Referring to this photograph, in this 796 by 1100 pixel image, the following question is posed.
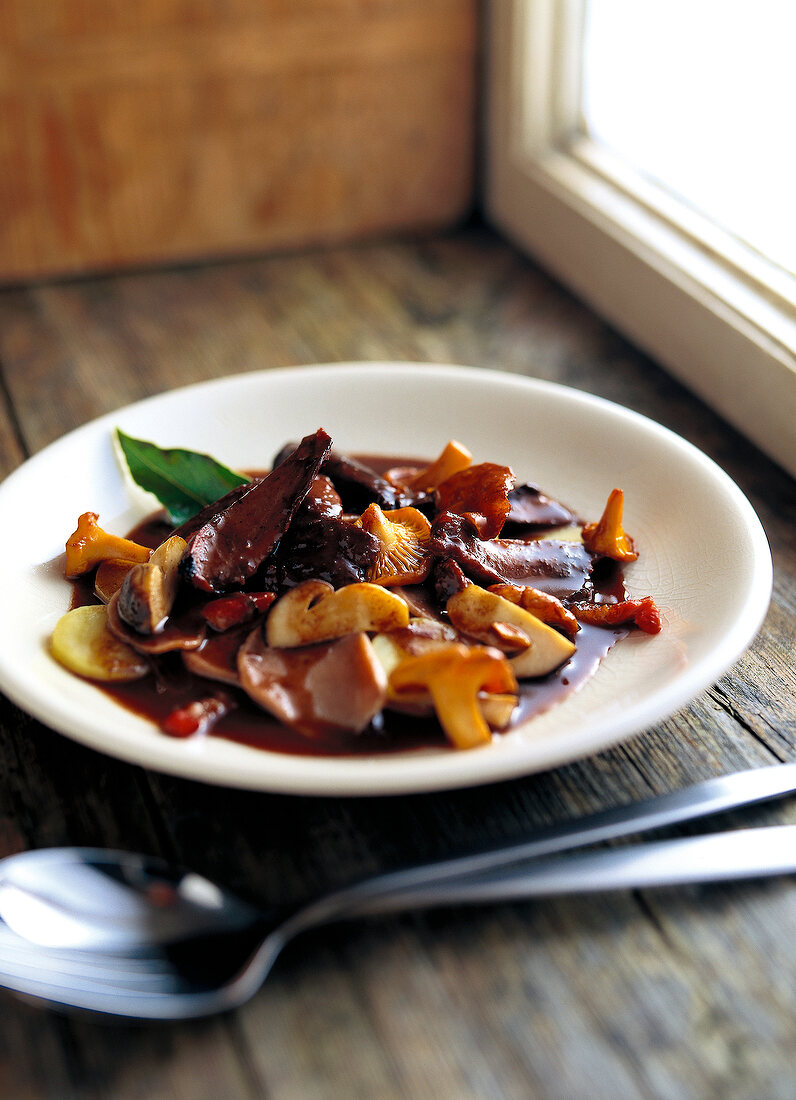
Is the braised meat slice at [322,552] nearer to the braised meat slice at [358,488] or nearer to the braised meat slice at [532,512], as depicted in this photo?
the braised meat slice at [358,488]

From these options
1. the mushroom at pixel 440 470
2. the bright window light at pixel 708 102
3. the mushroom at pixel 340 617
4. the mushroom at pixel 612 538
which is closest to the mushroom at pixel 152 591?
the mushroom at pixel 340 617

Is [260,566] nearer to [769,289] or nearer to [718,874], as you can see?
[718,874]

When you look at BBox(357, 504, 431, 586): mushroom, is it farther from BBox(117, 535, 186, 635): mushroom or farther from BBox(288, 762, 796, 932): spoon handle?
BBox(288, 762, 796, 932): spoon handle

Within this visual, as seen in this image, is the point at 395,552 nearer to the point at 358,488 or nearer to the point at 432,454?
the point at 358,488

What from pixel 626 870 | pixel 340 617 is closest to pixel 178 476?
pixel 340 617

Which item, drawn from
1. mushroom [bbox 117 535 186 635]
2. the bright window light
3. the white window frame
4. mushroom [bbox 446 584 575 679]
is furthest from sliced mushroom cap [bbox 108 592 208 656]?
the bright window light

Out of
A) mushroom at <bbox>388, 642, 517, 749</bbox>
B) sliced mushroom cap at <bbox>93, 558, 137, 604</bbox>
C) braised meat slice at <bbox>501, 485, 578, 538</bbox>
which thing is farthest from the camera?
braised meat slice at <bbox>501, 485, 578, 538</bbox>

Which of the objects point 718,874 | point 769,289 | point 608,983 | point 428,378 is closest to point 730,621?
point 718,874
